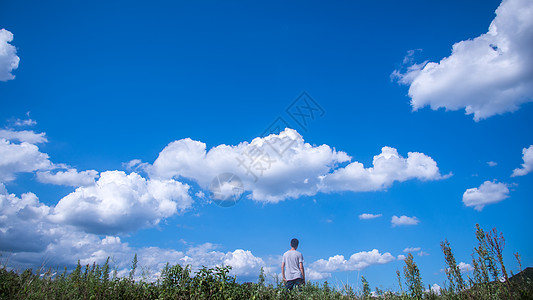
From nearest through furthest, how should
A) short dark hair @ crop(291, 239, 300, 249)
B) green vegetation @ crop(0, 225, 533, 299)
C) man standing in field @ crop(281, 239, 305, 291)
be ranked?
1. green vegetation @ crop(0, 225, 533, 299)
2. man standing in field @ crop(281, 239, 305, 291)
3. short dark hair @ crop(291, 239, 300, 249)

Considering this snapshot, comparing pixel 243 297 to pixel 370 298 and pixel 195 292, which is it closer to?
pixel 195 292

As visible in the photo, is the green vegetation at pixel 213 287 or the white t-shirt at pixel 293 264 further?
the white t-shirt at pixel 293 264

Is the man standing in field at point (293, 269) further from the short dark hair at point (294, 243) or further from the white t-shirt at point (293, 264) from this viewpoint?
the short dark hair at point (294, 243)

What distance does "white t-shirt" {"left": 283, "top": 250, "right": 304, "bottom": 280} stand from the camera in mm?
9922

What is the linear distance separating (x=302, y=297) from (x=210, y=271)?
226 centimetres

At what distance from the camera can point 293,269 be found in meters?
9.99

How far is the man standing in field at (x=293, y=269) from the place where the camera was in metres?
9.88

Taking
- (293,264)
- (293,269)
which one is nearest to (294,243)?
(293,264)

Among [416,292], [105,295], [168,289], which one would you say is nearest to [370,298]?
[416,292]

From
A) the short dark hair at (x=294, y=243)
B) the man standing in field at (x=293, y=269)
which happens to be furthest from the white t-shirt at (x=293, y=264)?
the short dark hair at (x=294, y=243)

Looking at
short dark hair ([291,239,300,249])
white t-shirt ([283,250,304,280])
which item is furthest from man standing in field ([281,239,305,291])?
short dark hair ([291,239,300,249])

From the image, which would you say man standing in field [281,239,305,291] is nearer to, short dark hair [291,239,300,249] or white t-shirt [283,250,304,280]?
white t-shirt [283,250,304,280]

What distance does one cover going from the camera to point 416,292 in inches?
283

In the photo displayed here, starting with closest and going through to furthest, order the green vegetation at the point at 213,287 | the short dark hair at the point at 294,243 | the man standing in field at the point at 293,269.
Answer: the green vegetation at the point at 213,287 < the man standing in field at the point at 293,269 < the short dark hair at the point at 294,243
